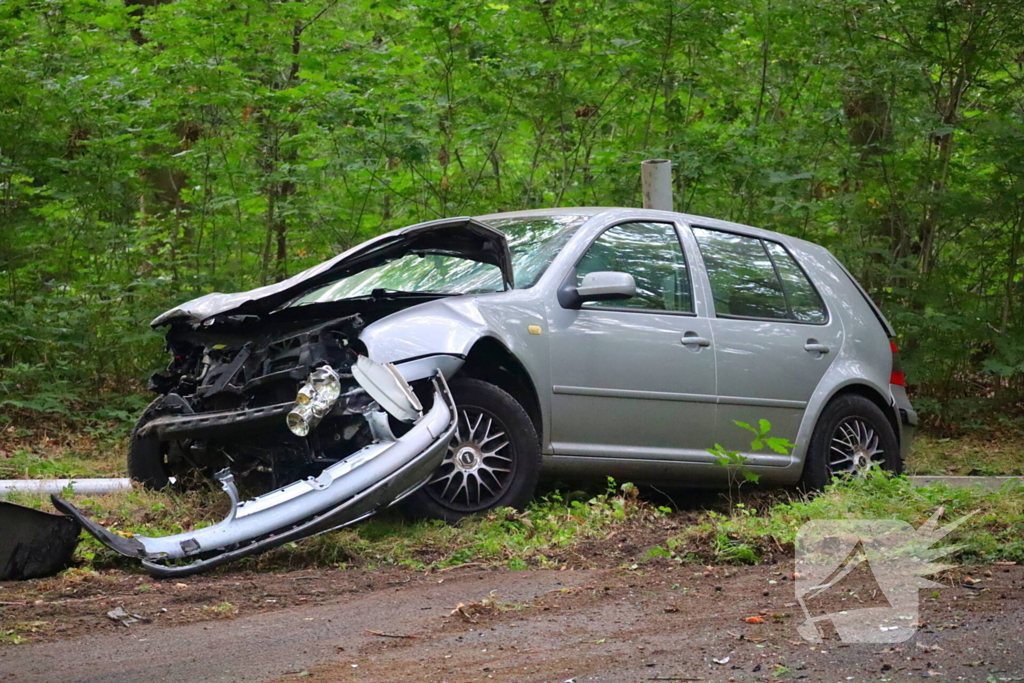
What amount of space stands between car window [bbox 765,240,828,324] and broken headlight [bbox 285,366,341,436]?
339 cm

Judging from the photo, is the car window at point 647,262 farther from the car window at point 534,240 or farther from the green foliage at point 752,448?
the green foliage at point 752,448

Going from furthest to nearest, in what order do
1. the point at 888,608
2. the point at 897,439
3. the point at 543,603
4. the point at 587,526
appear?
the point at 897,439, the point at 587,526, the point at 543,603, the point at 888,608

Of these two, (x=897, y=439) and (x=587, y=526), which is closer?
(x=587, y=526)

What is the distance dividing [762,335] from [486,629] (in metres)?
3.54

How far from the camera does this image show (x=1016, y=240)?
1165 cm

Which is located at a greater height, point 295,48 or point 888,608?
point 295,48

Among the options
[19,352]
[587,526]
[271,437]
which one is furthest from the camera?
[19,352]

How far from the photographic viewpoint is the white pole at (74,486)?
6.34 m

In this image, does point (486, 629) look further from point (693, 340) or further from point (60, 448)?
point (60, 448)

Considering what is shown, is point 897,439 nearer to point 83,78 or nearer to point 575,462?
point 575,462

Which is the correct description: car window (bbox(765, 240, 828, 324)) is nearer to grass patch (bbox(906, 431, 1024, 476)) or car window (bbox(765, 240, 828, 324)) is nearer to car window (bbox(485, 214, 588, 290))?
car window (bbox(485, 214, 588, 290))

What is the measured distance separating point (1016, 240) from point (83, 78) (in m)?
9.46

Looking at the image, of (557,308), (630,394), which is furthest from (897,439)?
(557,308)

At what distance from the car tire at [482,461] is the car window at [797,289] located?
7.75 ft
